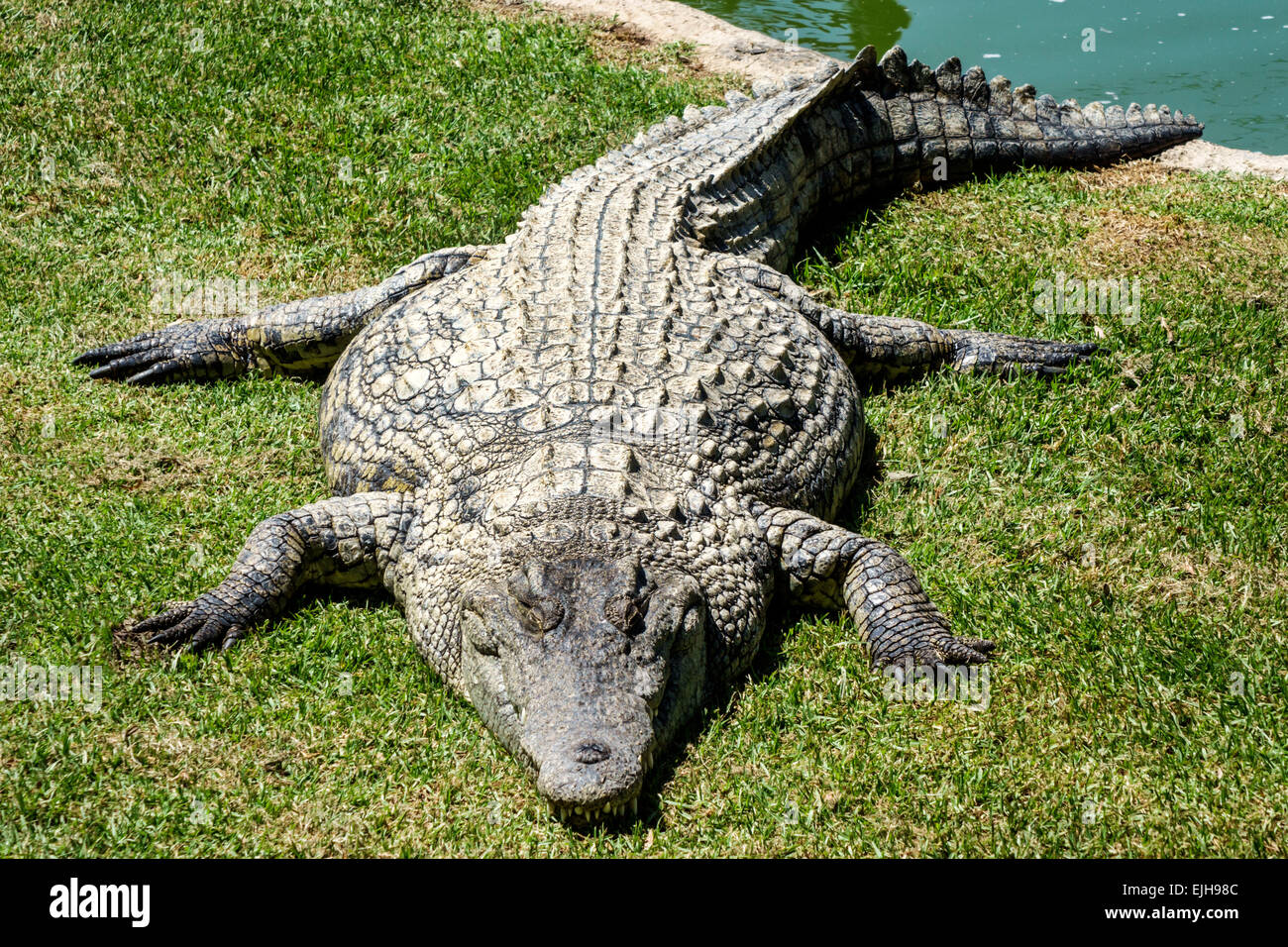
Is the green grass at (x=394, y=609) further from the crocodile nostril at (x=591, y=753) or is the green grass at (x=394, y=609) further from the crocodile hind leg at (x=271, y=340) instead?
the crocodile nostril at (x=591, y=753)

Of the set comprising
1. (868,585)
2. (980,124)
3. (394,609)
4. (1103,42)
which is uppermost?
(1103,42)

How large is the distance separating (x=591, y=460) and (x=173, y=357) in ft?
9.19

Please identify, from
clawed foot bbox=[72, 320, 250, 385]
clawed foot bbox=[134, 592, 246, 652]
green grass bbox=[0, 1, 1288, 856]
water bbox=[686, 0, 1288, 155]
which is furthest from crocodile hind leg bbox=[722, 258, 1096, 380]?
water bbox=[686, 0, 1288, 155]

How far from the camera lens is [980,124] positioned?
7.82 metres

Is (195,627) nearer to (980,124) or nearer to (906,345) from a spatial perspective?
(906,345)

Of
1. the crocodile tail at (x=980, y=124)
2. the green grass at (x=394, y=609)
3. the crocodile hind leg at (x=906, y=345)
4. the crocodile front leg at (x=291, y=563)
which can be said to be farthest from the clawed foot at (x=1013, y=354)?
the crocodile front leg at (x=291, y=563)

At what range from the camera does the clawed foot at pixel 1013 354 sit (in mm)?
5961

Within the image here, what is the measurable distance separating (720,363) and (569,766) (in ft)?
6.59

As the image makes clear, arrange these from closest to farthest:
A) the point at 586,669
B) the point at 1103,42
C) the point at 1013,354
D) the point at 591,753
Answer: the point at 591,753
the point at 586,669
the point at 1013,354
the point at 1103,42

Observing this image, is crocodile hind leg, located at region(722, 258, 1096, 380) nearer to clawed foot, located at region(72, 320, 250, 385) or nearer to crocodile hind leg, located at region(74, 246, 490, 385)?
crocodile hind leg, located at region(74, 246, 490, 385)

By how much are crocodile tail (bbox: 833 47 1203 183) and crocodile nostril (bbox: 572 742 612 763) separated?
524cm

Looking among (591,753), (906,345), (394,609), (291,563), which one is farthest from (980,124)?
(591,753)

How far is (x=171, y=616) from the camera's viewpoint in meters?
4.21
